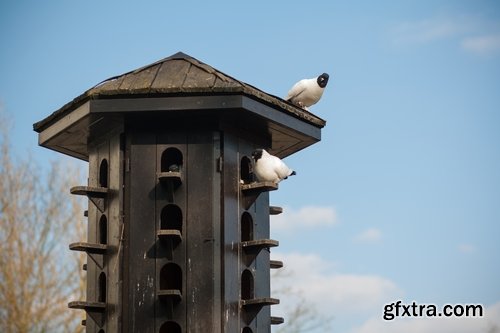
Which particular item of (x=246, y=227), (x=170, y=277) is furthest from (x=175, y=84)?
(x=170, y=277)

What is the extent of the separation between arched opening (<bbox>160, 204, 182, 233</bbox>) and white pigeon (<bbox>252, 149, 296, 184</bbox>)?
2.18 ft

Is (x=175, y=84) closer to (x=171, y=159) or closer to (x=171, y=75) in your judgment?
(x=171, y=75)

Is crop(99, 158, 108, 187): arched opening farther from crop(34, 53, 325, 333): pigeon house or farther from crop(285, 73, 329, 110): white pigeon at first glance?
crop(285, 73, 329, 110): white pigeon

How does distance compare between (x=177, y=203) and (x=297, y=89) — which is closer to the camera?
(x=177, y=203)

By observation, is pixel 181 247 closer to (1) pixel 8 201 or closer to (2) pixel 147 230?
(2) pixel 147 230

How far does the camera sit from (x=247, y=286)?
319 inches

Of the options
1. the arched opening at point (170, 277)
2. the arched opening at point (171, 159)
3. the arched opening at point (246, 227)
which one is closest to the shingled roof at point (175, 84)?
the arched opening at point (171, 159)

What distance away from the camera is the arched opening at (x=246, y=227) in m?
8.20

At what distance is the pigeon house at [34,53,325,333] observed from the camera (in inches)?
300

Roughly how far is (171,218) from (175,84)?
3.31ft

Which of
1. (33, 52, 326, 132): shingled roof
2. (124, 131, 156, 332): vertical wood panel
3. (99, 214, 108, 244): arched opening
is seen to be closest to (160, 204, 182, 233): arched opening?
(124, 131, 156, 332): vertical wood panel

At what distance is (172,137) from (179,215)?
57cm

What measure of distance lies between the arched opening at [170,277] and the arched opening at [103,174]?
91cm

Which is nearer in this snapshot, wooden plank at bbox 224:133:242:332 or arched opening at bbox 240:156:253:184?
wooden plank at bbox 224:133:242:332
